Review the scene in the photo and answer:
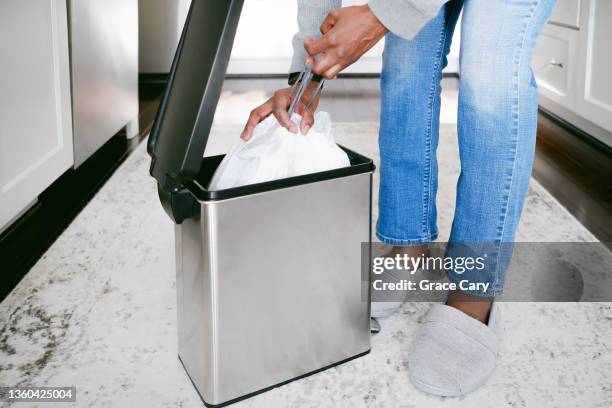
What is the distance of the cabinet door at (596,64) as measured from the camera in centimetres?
181

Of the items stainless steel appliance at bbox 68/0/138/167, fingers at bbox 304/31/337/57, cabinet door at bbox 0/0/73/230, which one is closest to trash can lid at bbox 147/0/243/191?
Answer: fingers at bbox 304/31/337/57

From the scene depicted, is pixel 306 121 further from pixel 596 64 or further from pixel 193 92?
pixel 596 64

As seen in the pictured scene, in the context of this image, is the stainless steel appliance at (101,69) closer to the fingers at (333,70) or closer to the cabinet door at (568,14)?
the fingers at (333,70)

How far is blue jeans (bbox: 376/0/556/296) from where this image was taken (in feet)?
2.54

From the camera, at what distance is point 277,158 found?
746mm

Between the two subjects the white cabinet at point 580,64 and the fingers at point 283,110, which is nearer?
the fingers at point 283,110

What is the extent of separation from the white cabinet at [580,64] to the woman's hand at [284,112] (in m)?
1.28

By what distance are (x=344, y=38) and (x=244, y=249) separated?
0.26m

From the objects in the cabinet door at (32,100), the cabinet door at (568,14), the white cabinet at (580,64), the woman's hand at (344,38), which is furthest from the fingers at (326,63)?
the cabinet door at (568,14)

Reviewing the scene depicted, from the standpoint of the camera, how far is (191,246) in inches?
29.9

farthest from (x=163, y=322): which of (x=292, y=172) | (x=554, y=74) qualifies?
(x=554, y=74)

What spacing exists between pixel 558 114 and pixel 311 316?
1835mm

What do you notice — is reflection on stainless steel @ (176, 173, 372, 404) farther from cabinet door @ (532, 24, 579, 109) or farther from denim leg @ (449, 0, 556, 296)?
cabinet door @ (532, 24, 579, 109)

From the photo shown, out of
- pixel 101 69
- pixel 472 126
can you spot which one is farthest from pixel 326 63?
pixel 101 69
